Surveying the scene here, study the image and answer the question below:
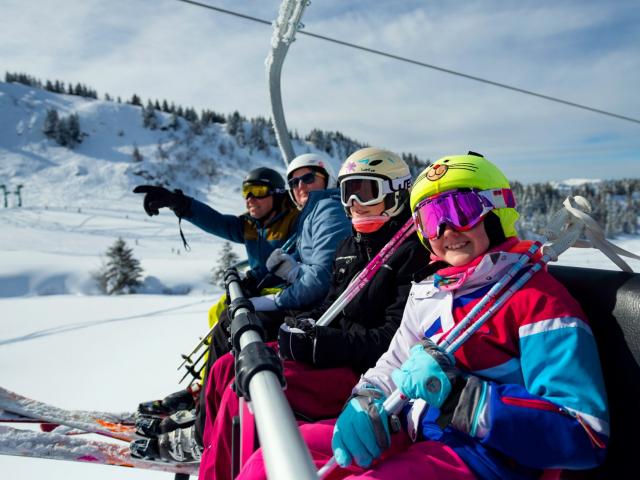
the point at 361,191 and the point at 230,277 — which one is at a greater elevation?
the point at 361,191

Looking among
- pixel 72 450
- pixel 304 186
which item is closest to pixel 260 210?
pixel 304 186

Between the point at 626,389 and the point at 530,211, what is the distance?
3818 inches

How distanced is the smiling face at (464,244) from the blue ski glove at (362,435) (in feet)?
1.86

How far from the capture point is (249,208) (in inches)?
142

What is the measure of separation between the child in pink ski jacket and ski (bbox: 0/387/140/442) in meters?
1.63

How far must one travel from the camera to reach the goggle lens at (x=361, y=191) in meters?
2.37

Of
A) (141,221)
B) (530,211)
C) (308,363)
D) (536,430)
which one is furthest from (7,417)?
(530,211)

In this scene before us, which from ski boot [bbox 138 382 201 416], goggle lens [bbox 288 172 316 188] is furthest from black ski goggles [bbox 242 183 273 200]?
ski boot [bbox 138 382 201 416]

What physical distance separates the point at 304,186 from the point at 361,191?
925mm

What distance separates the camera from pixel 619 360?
134 cm

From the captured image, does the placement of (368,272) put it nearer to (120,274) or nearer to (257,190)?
(257,190)

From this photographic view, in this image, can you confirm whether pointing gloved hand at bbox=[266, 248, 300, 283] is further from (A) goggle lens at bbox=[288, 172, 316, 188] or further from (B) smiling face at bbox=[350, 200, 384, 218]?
(B) smiling face at bbox=[350, 200, 384, 218]

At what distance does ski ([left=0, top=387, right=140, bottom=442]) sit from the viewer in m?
2.59

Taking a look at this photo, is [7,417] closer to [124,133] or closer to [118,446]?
[118,446]
